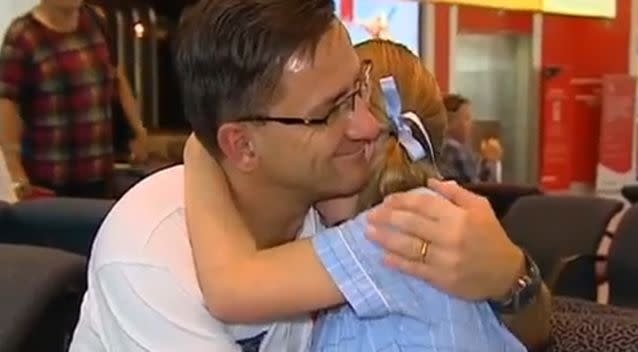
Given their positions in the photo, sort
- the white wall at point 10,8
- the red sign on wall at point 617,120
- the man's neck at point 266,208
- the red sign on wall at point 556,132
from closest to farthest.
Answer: the man's neck at point 266,208, the white wall at point 10,8, the red sign on wall at point 556,132, the red sign on wall at point 617,120

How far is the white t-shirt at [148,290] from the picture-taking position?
139 cm

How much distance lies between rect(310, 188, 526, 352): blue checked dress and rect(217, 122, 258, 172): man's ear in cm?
13

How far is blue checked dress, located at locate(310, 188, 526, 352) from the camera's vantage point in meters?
1.37

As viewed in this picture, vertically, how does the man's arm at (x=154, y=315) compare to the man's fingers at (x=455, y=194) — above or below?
below

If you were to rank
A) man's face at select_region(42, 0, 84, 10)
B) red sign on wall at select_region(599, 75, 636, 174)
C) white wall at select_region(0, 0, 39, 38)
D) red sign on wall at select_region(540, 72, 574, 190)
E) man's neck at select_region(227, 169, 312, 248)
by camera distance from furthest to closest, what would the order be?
red sign on wall at select_region(599, 75, 636, 174) < red sign on wall at select_region(540, 72, 574, 190) < white wall at select_region(0, 0, 39, 38) < man's face at select_region(42, 0, 84, 10) < man's neck at select_region(227, 169, 312, 248)

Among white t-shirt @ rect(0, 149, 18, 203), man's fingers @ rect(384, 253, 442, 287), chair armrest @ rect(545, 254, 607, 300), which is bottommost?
chair armrest @ rect(545, 254, 607, 300)

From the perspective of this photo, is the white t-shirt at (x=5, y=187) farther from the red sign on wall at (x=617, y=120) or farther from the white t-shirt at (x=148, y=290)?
the red sign on wall at (x=617, y=120)

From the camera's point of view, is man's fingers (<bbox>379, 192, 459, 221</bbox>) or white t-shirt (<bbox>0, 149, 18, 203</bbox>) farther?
white t-shirt (<bbox>0, 149, 18, 203</bbox>)

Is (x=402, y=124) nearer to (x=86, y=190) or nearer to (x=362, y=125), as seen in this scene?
(x=362, y=125)

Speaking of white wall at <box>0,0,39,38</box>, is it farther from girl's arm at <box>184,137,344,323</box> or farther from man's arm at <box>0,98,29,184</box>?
girl's arm at <box>184,137,344,323</box>

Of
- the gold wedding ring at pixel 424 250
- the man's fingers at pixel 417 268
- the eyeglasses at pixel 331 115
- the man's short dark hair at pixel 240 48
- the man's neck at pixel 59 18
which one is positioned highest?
the man's neck at pixel 59 18

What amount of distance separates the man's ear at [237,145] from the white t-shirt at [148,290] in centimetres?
9

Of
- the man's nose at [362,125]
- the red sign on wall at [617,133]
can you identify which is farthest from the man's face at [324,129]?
the red sign on wall at [617,133]

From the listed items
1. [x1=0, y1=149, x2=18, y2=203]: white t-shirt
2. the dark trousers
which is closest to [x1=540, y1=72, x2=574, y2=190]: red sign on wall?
the dark trousers
